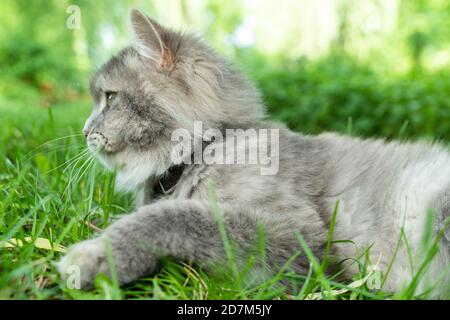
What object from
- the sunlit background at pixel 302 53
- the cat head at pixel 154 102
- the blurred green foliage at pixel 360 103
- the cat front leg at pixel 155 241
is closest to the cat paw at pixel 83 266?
the cat front leg at pixel 155 241

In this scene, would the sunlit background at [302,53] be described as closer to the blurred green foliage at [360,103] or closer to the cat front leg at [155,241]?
the blurred green foliage at [360,103]

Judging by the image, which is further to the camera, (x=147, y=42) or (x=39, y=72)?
(x=39, y=72)

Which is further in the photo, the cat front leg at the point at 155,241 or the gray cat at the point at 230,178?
the gray cat at the point at 230,178

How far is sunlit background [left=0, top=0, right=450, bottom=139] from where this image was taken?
5.58 metres

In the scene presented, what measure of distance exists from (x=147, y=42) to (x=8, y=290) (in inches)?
48.3

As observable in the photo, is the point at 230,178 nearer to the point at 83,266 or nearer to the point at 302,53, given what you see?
the point at 83,266

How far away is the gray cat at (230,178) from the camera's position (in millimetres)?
1656

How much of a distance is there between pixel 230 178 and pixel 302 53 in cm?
730

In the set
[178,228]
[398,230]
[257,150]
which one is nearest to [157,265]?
[178,228]

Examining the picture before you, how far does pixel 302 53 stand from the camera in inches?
345

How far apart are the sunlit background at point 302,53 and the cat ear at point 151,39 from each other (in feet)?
0.30

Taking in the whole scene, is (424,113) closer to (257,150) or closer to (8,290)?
(257,150)

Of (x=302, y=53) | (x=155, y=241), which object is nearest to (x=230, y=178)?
(x=155, y=241)

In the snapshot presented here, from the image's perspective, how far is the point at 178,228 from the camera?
162 cm
